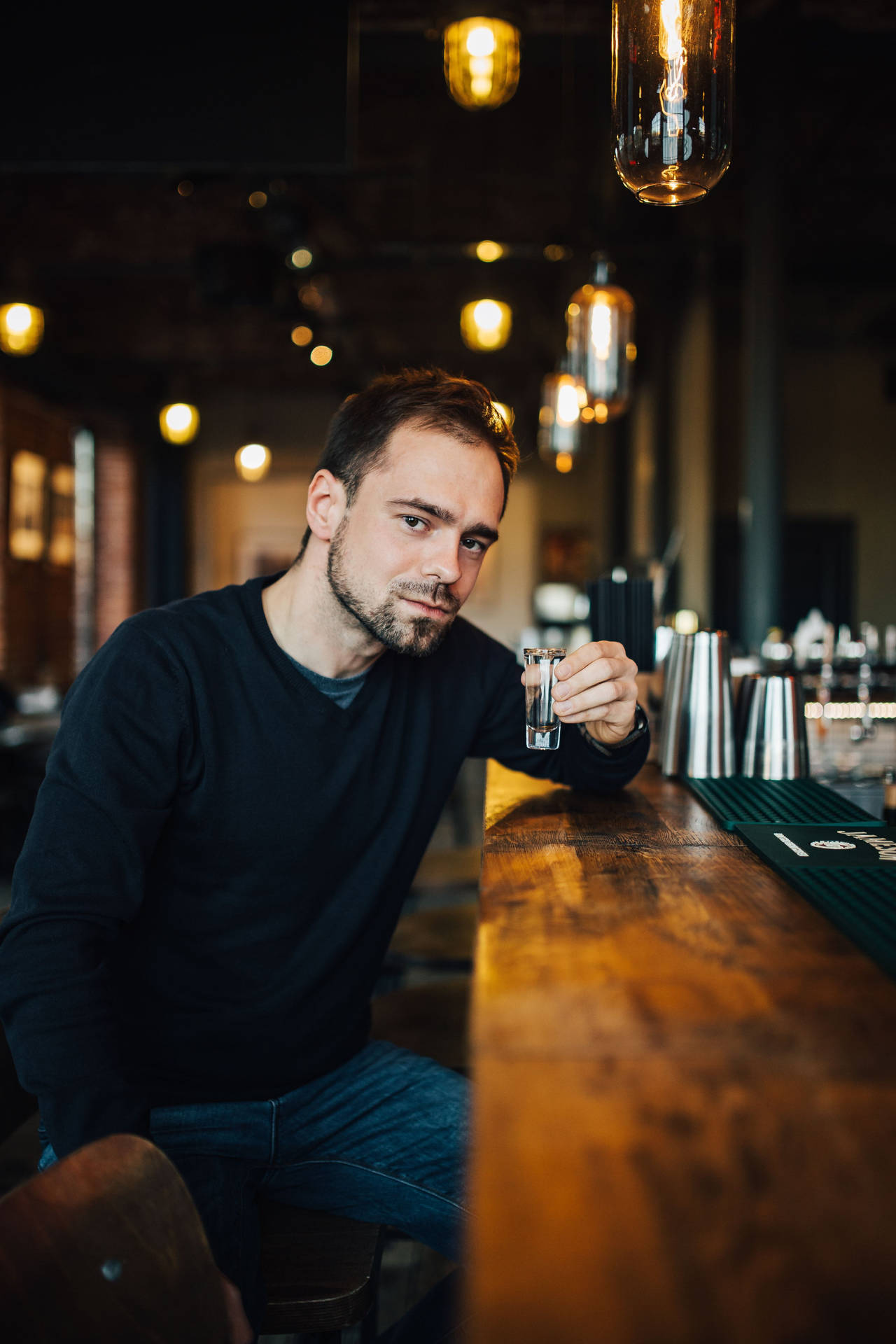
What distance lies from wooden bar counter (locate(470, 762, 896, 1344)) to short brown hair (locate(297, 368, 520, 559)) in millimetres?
717

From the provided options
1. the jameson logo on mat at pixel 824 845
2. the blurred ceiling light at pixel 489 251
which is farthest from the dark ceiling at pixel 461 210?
the jameson logo on mat at pixel 824 845

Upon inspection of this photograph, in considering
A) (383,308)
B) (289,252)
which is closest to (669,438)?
(383,308)

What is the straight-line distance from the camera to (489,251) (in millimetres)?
4543

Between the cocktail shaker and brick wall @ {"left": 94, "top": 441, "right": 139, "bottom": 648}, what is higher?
brick wall @ {"left": 94, "top": 441, "right": 139, "bottom": 648}

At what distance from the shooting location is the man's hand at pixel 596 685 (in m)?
1.36

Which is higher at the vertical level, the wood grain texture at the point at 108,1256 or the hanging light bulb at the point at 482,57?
the hanging light bulb at the point at 482,57

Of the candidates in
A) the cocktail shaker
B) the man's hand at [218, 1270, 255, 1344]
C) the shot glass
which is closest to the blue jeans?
the man's hand at [218, 1270, 255, 1344]

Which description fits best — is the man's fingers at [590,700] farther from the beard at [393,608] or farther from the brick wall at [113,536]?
the brick wall at [113,536]

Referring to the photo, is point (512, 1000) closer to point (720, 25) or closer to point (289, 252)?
point (720, 25)

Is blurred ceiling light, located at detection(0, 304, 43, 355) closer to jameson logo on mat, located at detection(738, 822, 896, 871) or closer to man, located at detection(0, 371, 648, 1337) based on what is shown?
man, located at detection(0, 371, 648, 1337)

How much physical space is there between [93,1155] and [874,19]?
4.99 m

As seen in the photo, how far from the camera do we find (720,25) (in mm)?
1213

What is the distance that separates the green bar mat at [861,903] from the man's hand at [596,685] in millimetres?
384

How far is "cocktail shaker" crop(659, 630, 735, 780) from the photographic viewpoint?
171cm
